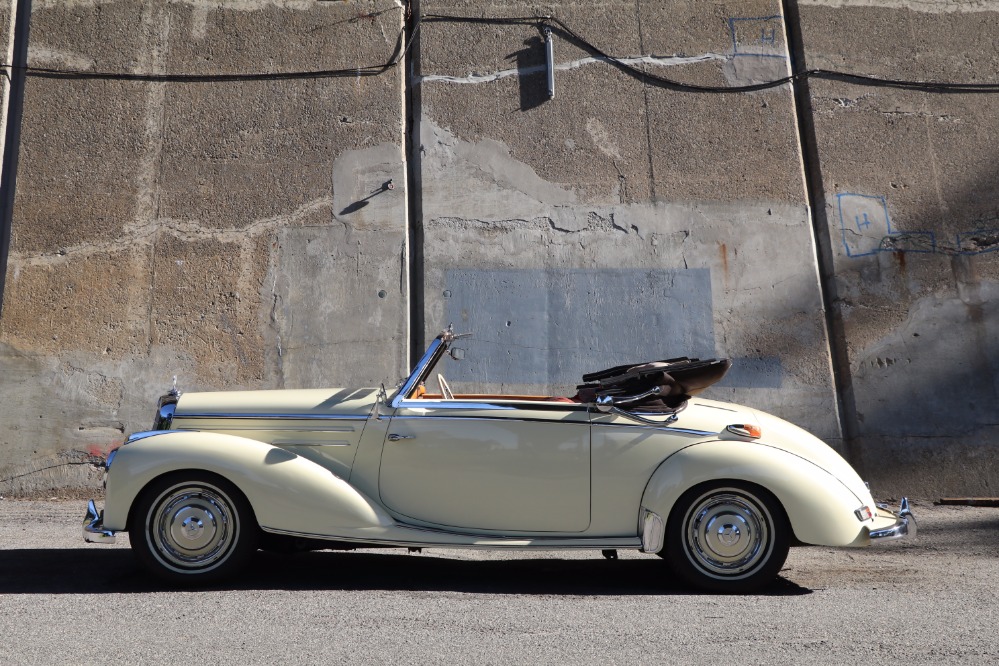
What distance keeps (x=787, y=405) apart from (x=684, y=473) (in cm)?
423

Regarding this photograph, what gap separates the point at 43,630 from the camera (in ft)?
10.5

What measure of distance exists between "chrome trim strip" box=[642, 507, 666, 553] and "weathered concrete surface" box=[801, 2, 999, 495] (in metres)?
4.45

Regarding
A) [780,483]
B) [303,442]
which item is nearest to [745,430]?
[780,483]

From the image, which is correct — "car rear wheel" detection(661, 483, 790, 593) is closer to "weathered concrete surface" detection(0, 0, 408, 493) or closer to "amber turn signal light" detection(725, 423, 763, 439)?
"amber turn signal light" detection(725, 423, 763, 439)

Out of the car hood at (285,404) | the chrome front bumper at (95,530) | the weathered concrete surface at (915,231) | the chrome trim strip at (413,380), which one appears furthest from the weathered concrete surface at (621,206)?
the chrome front bumper at (95,530)

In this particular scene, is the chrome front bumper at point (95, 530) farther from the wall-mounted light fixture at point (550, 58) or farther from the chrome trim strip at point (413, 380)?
the wall-mounted light fixture at point (550, 58)

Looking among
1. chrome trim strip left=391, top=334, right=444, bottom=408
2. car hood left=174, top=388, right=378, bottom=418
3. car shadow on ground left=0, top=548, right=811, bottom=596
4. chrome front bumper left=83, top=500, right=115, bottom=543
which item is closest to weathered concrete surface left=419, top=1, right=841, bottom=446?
car shadow on ground left=0, top=548, right=811, bottom=596

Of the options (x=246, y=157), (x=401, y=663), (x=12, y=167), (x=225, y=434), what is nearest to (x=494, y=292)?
(x=246, y=157)

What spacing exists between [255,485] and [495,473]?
1.13 metres

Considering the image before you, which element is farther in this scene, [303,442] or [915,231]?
[915,231]

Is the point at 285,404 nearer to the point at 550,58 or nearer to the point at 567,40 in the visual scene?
the point at 550,58

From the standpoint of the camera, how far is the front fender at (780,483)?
395cm

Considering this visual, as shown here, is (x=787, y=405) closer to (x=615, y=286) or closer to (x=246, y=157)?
(x=615, y=286)

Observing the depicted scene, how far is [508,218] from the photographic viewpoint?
825 centimetres
